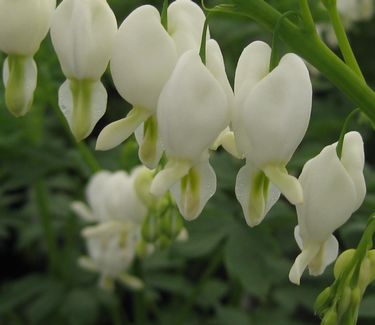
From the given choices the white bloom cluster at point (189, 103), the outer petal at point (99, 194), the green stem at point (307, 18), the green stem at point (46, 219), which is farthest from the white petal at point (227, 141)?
the green stem at point (46, 219)

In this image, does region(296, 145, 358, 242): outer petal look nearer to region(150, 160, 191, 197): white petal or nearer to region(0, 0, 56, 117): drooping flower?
region(150, 160, 191, 197): white petal

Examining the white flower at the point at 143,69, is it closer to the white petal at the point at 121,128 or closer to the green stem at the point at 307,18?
the white petal at the point at 121,128

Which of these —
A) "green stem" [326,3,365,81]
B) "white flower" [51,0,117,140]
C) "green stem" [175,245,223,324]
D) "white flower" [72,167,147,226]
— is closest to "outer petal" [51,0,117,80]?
"white flower" [51,0,117,140]

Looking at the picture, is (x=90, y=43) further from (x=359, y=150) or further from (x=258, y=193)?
(x=359, y=150)

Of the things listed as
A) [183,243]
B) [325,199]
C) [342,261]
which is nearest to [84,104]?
[325,199]

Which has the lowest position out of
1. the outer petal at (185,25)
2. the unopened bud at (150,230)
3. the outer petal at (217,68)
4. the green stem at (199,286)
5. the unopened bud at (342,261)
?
the green stem at (199,286)
